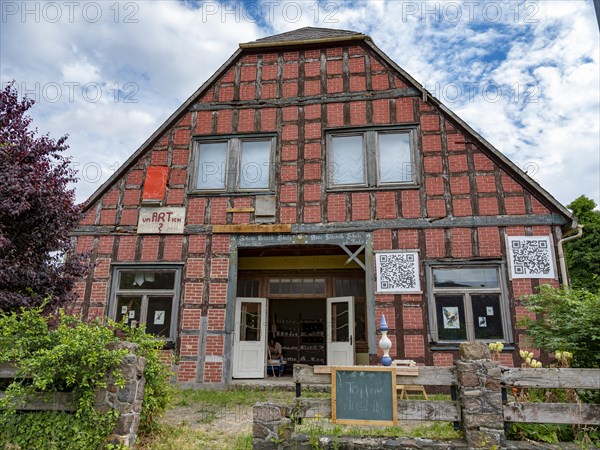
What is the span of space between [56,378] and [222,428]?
2.11 metres

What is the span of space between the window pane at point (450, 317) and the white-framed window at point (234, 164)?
164 inches

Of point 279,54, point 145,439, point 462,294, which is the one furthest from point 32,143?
point 462,294

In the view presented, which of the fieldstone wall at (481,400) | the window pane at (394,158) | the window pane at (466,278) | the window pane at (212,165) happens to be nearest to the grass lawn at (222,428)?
the fieldstone wall at (481,400)

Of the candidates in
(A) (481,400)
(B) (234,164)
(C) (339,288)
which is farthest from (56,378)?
(C) (339,288)

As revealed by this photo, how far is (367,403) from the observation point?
4.82 meters

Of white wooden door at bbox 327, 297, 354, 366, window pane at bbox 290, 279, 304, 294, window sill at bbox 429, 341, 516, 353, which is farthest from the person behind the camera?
window pane at bbox 290, 279, 304, 294

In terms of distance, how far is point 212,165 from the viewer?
9930mm

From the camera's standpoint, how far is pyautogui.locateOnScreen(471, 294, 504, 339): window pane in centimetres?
832

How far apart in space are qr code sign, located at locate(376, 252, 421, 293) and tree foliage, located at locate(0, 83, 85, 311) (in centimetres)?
536

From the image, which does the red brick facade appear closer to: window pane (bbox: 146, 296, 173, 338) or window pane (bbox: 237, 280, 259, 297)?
window pane (bbox: 146, 296, 173, 338)

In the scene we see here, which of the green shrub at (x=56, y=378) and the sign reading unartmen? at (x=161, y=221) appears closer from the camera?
the green shrub at (x=56, y=378)

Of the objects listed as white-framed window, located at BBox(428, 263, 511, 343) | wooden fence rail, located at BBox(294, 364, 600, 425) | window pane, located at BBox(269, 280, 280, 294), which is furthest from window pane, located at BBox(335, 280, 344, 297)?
wooden fence rail, located at BBox(294, 364, 600, 425)

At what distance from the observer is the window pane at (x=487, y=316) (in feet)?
27.3

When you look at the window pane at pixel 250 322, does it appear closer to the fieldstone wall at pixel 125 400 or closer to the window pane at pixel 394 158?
the window pane at pixel 394 158
